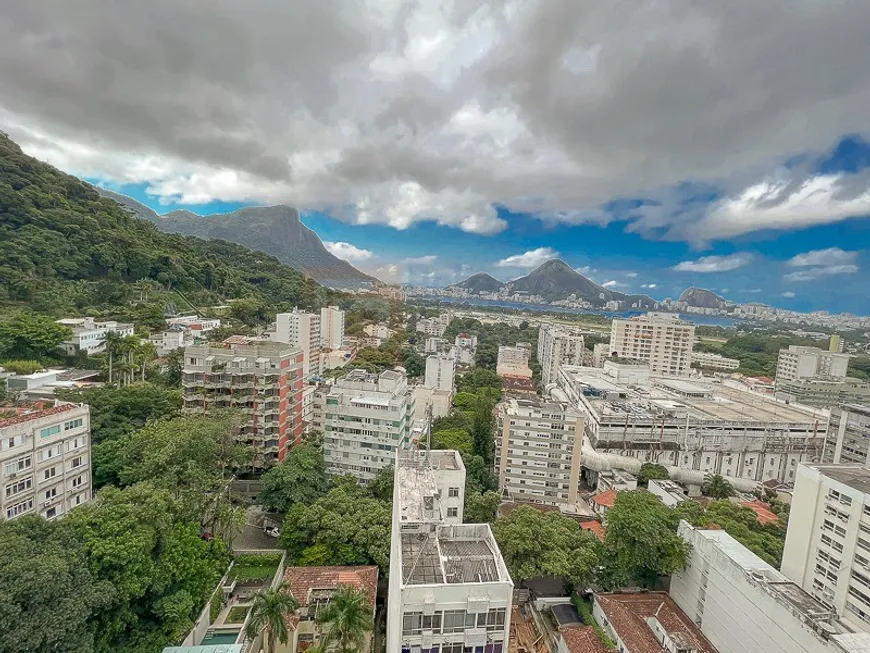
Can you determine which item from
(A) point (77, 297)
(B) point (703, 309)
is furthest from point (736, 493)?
(B) point (703, 309)

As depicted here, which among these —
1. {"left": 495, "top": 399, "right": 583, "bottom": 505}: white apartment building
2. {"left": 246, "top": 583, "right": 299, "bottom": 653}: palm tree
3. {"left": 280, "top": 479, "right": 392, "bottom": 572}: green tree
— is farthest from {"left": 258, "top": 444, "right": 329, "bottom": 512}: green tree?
{"left": 495, "top": 399, "right": 583, "bottom": 505}: white apartment building

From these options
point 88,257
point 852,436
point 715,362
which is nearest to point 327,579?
point 852,436

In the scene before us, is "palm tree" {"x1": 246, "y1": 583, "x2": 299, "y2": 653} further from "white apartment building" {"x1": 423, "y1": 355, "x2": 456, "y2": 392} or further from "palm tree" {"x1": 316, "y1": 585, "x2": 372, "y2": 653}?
"white apartment building" {"x1": 423, "y1": 355, "x2": 456, "y2": 392}

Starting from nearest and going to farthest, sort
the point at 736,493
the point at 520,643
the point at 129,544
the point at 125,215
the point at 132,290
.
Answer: the point at 129,544, the point at 520,643, the point at 736,493, the point at 132,290, the point at 125,215

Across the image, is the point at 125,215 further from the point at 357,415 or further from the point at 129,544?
the point at 129,544

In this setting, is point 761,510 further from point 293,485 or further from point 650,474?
point 293,485
